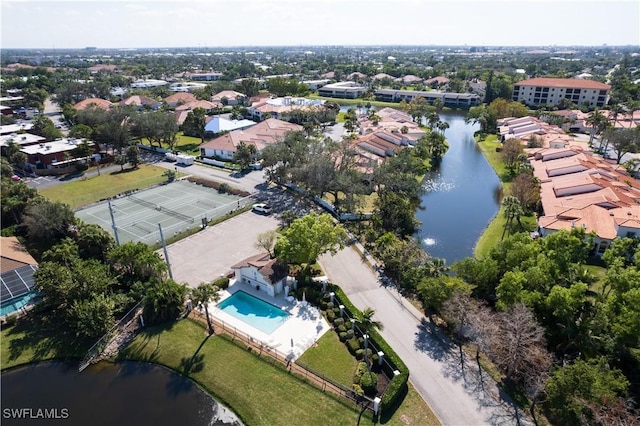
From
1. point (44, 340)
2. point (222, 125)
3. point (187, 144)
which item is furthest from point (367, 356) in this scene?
point (222, 125)

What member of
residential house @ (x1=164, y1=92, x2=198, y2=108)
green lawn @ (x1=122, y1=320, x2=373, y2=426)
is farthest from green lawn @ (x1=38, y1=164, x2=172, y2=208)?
residential house @ (x1=164, y1=92, x2=198, y2=108)

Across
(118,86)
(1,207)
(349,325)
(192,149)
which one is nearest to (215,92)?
(118,86)

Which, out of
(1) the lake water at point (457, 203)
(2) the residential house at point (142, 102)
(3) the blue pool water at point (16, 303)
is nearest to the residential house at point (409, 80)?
(1) the lake water at point (457, 203)

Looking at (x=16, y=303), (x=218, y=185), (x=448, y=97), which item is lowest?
(x=16, y=303)

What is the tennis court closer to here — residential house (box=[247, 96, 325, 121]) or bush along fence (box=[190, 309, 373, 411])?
bush along fence (box=[190, 309, 373, 411])

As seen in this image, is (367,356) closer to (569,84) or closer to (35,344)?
(35,344)

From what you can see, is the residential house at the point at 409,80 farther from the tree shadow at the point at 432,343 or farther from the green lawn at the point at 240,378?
the green lawn at the point at 240,378
